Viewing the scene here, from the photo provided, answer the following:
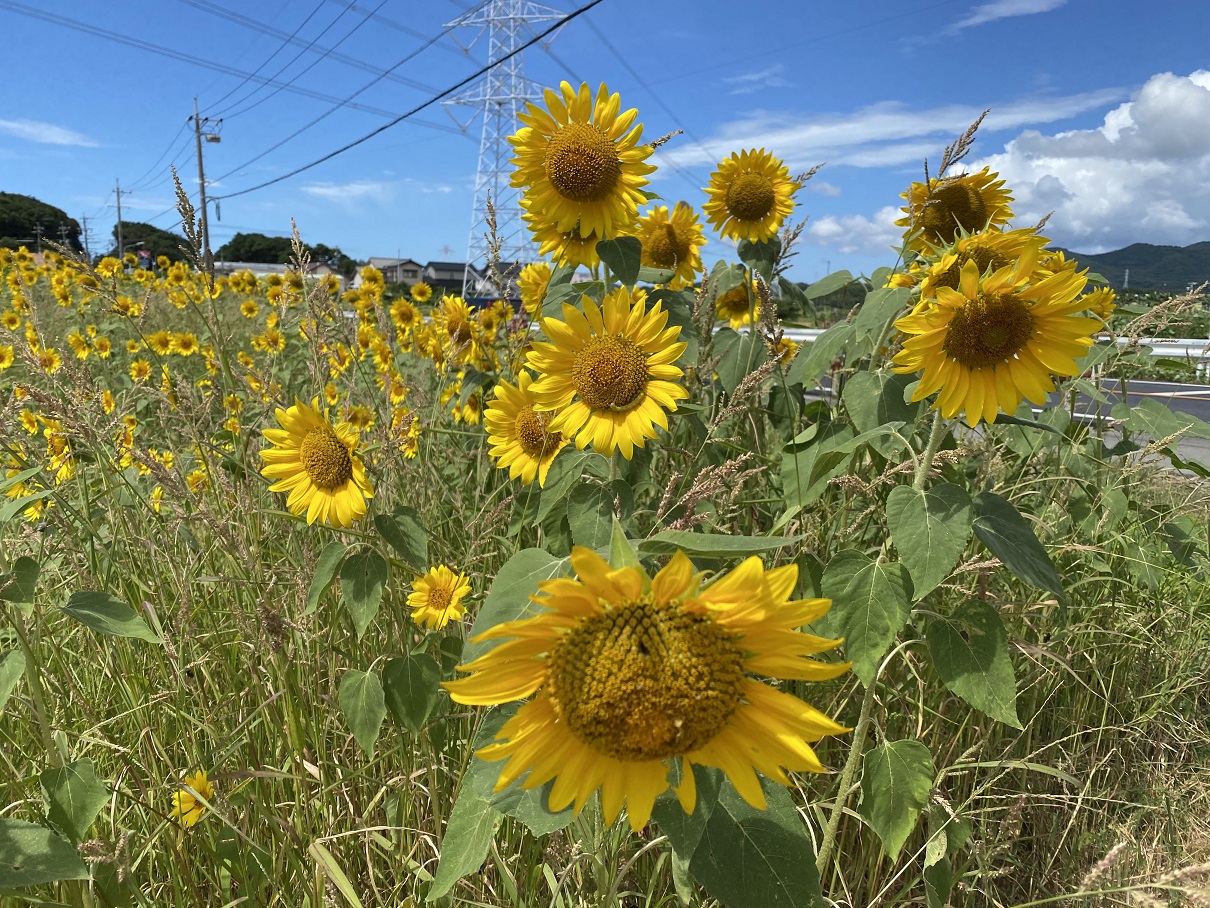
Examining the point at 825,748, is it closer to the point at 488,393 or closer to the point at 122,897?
the point at 122,897

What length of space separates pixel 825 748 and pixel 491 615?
1.18m

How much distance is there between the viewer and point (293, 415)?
75.7 inches

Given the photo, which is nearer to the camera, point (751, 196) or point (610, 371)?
point (610, 371)

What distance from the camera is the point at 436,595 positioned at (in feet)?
6.73

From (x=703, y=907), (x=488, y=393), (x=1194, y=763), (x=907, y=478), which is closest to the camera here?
(x=703, y=907)

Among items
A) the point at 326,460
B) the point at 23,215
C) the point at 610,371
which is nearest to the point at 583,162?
the point at 610,371

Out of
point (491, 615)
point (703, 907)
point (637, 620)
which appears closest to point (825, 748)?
point (703, 907)

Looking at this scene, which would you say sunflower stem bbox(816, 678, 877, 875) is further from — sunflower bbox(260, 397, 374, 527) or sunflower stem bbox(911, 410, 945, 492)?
sunflower bbox(260, 397, 374, 527)

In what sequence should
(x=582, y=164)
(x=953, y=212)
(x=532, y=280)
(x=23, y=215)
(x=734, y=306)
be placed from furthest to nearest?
(x=23, y=215) < (x=734, y=306) < (x=532, y=280) < (x=953, y=212) < (x=582, y=164)

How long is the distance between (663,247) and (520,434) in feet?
4.11

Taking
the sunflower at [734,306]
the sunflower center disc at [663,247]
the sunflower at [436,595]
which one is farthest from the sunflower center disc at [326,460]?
the sunflower at [734,306]

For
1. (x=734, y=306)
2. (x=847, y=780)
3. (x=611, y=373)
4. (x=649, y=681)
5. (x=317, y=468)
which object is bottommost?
(x=847, y=780)

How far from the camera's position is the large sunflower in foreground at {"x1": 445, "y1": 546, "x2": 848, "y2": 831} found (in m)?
0.83

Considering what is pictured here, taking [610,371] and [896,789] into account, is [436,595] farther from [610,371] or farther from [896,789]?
[896,789]
